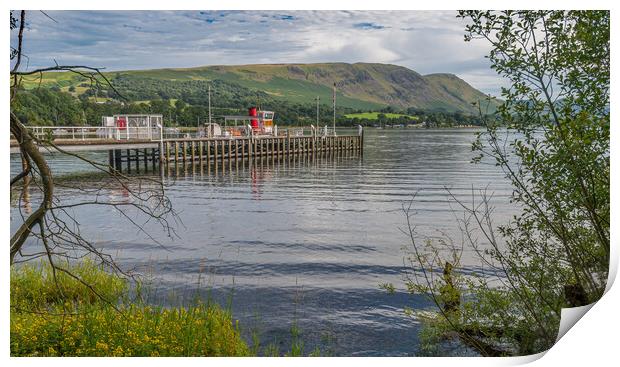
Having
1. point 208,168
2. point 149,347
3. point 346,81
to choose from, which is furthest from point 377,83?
point 149,347

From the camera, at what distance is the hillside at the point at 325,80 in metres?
17.6

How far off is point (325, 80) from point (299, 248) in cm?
2934

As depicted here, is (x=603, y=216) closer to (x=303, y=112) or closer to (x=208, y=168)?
(x=208, y=168)

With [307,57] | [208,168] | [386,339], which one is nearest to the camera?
[386,339]

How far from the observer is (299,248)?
12.1m

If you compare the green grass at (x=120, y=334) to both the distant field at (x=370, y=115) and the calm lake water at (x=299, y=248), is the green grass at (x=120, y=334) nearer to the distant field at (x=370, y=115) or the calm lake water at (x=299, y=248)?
the calm lake water at (x=299, y=248)

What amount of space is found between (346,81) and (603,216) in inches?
1595

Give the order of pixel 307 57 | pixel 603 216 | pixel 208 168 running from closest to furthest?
1. pixel 603 216
2. pixel 307 57
3. pixel 208 168

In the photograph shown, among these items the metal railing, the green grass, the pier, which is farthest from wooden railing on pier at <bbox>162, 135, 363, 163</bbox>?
the green grass

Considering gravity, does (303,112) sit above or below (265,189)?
above

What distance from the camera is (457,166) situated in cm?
3105

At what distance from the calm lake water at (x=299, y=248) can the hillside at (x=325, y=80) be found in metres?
3.40
